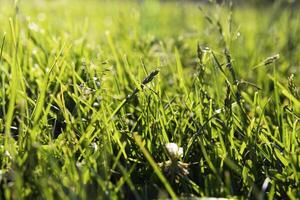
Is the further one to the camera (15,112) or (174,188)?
(15,112)

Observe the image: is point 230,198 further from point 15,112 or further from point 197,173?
point 15,112

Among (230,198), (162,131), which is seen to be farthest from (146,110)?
(230,198)

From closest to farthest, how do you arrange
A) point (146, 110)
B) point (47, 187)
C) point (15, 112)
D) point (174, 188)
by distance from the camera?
1. point (47, 187)
2. point (174, 188)
3. point (146, 110)
4. point (15, 112)

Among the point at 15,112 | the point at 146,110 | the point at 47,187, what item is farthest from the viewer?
the point at 15,112

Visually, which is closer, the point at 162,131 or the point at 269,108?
the point at 162,131

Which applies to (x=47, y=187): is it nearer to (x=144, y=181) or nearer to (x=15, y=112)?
(x=144, y=181)

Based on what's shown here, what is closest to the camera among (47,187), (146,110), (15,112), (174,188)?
(47,187)

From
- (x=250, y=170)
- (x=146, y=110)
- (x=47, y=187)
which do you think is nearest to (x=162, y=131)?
(x=146, y=110)

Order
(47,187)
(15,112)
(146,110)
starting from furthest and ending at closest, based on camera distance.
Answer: (15,112) → (146,110) → (47,187)

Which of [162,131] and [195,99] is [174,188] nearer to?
[162,131]
